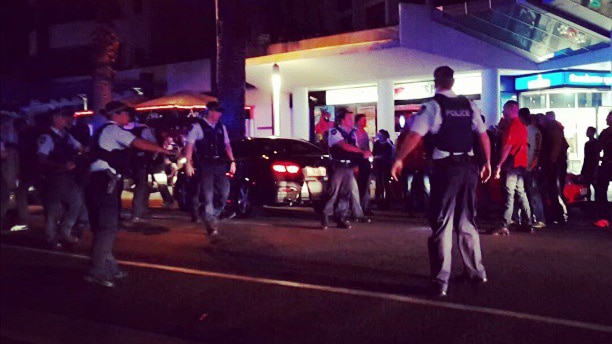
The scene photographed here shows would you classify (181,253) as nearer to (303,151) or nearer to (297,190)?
(297,190)

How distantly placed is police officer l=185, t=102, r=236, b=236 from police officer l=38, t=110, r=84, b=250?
1.57 metres

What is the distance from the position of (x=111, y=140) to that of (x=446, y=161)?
312 cm

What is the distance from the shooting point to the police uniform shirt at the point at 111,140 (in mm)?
7465

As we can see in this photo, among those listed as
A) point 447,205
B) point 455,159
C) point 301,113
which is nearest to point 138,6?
point 301,113

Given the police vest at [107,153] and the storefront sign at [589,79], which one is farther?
the storefront sign at [589,79]

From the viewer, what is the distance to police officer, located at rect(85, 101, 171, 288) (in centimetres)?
747

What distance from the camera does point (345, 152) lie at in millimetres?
11266

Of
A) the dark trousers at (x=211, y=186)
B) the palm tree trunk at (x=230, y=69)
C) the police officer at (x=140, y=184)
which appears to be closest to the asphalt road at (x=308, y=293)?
the dark trousers at (x=211, y=186)

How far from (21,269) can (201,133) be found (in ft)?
9.69

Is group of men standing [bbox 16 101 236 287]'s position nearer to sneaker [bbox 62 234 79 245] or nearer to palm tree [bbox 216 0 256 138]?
sneaker [bbox 62 234 79 245]

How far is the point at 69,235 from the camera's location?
408 inches

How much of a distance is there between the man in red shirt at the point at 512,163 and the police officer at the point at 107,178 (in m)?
5.05

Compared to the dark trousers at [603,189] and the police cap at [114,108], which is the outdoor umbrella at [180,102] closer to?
the dark trousers at [603,189]

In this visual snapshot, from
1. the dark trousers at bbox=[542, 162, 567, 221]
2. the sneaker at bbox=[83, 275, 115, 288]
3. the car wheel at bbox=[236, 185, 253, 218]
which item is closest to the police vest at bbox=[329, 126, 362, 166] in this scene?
the car wheel at bbox=[236, 185, 253, 218]
